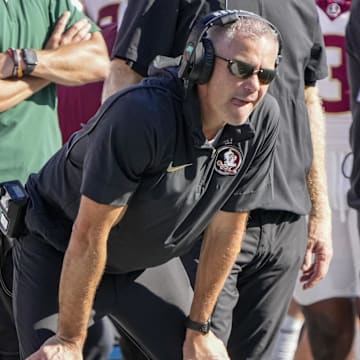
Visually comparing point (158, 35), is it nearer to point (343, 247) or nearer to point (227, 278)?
point (227, 278)

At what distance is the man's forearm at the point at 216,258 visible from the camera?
3701mm

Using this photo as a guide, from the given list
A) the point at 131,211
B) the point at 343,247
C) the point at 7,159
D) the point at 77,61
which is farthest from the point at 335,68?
the point at 131,211

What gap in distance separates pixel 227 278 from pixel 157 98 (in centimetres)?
96

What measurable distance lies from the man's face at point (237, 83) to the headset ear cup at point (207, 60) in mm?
17

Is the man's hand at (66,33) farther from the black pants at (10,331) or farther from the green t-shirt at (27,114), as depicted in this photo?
the black pants at (10,331)

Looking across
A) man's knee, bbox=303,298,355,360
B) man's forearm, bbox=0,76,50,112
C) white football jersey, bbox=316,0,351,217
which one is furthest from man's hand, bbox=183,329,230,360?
white football jersey, bbox=316,0,351,217

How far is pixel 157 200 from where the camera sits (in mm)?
3393

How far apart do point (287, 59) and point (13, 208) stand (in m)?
1.16

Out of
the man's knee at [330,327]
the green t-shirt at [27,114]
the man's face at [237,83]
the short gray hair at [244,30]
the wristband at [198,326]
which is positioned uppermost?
the short gray hair at [244,30]

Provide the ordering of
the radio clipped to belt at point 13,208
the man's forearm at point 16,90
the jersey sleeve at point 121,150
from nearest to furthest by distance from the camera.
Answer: the jersey sleeve at point 121,150 → the radio clipped to belt at point 13,208 → the man's forearm at point 16,90

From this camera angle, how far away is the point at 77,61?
175 inches

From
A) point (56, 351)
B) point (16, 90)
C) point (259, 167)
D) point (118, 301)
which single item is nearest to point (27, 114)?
point (16, 90)

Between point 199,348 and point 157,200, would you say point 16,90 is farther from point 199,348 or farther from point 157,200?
point 199,348

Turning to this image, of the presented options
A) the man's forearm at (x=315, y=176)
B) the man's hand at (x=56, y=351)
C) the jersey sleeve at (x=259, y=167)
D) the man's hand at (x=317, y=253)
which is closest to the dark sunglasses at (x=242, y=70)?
the jersey sleeve at (x=259, y=167)
